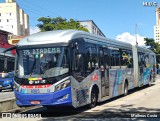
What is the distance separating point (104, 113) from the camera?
1293 cm

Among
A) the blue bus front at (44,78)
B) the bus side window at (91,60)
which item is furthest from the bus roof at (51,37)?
the bus side window at (91,60)

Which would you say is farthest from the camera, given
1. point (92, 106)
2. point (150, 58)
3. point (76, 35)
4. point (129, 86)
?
point (150, 58)

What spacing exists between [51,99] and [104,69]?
15.3 feet

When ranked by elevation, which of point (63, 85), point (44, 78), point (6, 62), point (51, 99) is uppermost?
point (6, 62)

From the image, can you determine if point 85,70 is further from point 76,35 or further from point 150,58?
point 150,58

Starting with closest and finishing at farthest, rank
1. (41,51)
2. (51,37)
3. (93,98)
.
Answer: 1. (41,51)
2. (51,37)
3. (93,98)

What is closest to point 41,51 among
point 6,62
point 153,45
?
point 6,62

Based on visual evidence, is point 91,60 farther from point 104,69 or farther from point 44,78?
point 44,78

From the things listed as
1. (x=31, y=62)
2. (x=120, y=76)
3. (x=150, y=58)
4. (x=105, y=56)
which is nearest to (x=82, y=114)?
(x=31, y=62)

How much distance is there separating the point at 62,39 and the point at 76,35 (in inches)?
32.2

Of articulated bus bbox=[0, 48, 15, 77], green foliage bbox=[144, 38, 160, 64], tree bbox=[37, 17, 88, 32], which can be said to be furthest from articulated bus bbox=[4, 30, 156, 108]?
green foliage bbox=[144, 38, 160, 64]

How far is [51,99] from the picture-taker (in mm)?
12234

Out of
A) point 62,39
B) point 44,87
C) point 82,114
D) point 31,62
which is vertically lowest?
point 82,114

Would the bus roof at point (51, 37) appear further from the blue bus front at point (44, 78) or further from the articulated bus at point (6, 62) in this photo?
the articulated bus at point (6, 62)
